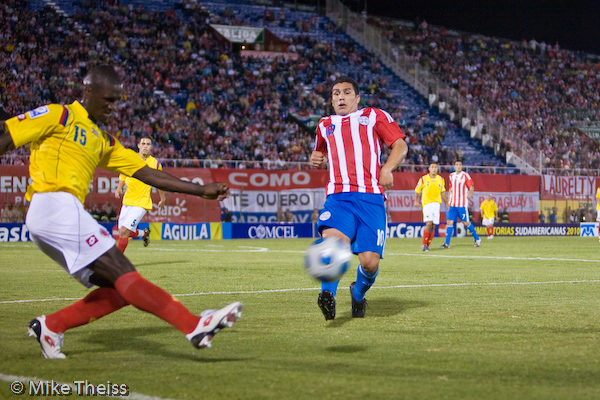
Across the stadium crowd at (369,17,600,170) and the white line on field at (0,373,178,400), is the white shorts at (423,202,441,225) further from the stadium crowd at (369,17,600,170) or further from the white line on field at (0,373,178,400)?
the stadium crowd at (369,17,600,170)

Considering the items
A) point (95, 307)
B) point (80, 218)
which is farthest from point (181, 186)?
point (95, 307)

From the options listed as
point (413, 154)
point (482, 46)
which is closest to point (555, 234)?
point (413, 154)

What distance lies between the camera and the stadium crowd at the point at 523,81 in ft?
128

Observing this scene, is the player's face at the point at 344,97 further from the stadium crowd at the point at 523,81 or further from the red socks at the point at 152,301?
the stadium crowd at the point at 523,81

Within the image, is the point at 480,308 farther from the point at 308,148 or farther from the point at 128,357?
the point at 308,148

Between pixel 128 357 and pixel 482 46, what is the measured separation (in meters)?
46.9

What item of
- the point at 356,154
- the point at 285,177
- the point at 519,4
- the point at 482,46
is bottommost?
the point at 285,177

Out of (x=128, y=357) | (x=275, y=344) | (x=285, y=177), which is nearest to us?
(x=128, y=357)

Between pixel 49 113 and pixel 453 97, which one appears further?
pixel 453 97

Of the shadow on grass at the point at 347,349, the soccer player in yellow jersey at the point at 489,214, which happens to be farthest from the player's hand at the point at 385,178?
the soccer player in yellow jersey at the point at 489,214

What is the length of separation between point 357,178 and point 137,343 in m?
2.47

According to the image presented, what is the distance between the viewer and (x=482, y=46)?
4853cm

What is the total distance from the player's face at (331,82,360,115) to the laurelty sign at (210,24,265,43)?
35.3 meters

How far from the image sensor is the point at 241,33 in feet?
137
